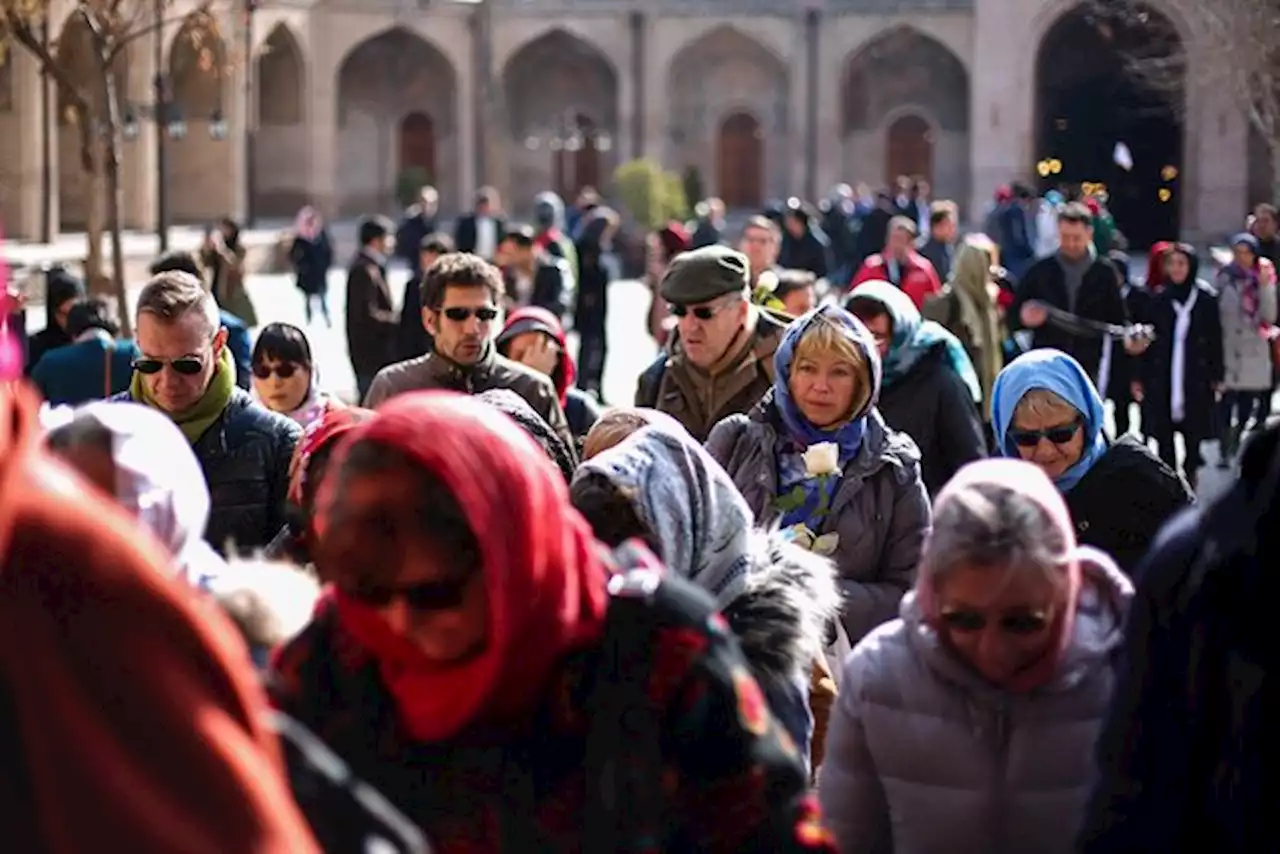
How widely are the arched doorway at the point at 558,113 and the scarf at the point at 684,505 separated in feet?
149

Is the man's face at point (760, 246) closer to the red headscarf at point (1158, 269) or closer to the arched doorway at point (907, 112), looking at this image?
the red headscarf at point (1158, 269)

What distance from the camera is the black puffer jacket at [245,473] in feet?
19.4

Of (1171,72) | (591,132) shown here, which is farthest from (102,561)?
(591,132)

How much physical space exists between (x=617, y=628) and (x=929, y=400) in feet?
14.4

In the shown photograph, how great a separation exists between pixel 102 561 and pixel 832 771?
206 centimetres

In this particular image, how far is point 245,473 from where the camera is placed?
598 centimetres

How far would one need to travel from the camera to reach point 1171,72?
1550 inches

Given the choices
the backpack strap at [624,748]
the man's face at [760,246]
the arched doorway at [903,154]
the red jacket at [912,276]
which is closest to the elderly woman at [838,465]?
the backpack strap at [624,748]

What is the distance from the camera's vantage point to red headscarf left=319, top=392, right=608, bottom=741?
2.89 m

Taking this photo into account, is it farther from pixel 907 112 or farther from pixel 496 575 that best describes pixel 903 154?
pixel 496 575

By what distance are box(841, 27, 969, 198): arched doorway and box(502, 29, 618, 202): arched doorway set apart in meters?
4.92

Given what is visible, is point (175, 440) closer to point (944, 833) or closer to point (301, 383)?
point (944, 833)

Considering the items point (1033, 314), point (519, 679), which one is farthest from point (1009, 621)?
point (1033, 314)

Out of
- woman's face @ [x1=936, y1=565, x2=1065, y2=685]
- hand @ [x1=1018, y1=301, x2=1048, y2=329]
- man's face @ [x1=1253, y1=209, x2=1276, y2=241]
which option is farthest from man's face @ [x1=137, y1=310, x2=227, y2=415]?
man's face @ [x1=1253, y1=209, x2=1276, y2=241]
